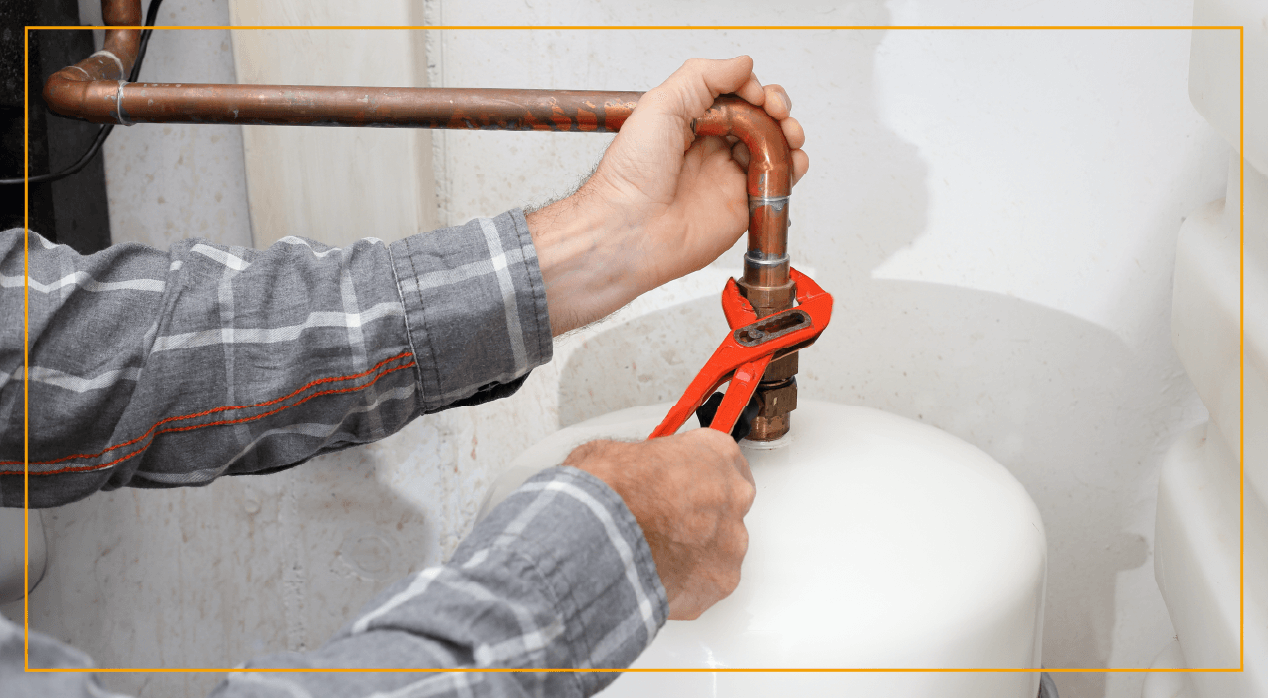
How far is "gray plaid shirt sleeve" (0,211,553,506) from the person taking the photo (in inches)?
19.8

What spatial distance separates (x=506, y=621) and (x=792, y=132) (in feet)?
1.08

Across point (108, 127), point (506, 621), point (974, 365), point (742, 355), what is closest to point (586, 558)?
point (506, 621)

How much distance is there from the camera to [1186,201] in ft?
2.20

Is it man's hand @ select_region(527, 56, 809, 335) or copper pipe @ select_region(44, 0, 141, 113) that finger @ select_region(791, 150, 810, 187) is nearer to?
man's hand @ select_region(527, 56, 809, 335)

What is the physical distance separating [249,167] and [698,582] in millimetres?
577

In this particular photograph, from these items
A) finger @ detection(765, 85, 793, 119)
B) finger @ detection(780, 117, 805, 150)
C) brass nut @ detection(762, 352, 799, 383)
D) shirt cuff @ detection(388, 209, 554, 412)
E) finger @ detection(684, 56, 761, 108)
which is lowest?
brass nut @ detection(762, 352, 799, 383)

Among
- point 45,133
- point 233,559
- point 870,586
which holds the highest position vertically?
point 45,133

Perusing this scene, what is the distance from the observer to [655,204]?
0.55 meters

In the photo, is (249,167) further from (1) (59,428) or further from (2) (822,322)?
(2) (822,322)

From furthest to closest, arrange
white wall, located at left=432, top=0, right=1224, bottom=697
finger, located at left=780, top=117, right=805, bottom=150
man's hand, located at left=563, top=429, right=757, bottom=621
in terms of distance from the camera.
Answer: white wall, located at left=432, top=0, right=1224, bottom=697 → finger, located at left=780, top=117, right=805, bottom=150 → man's hand, located at left=563, top=429, right=757, bottom=621

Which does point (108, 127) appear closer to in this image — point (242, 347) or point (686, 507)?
point (242, 347)

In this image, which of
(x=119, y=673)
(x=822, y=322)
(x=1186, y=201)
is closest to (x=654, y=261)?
(x=822, y=322)

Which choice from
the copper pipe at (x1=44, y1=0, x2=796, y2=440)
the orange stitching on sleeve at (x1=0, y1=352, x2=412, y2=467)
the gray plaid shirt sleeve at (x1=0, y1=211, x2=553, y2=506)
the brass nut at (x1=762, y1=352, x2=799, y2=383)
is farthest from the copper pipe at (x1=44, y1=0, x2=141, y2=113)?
the brass nut at (x1=762, y1=352, x2=799, y2=383)

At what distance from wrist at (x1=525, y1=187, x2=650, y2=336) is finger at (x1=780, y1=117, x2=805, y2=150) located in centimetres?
11
